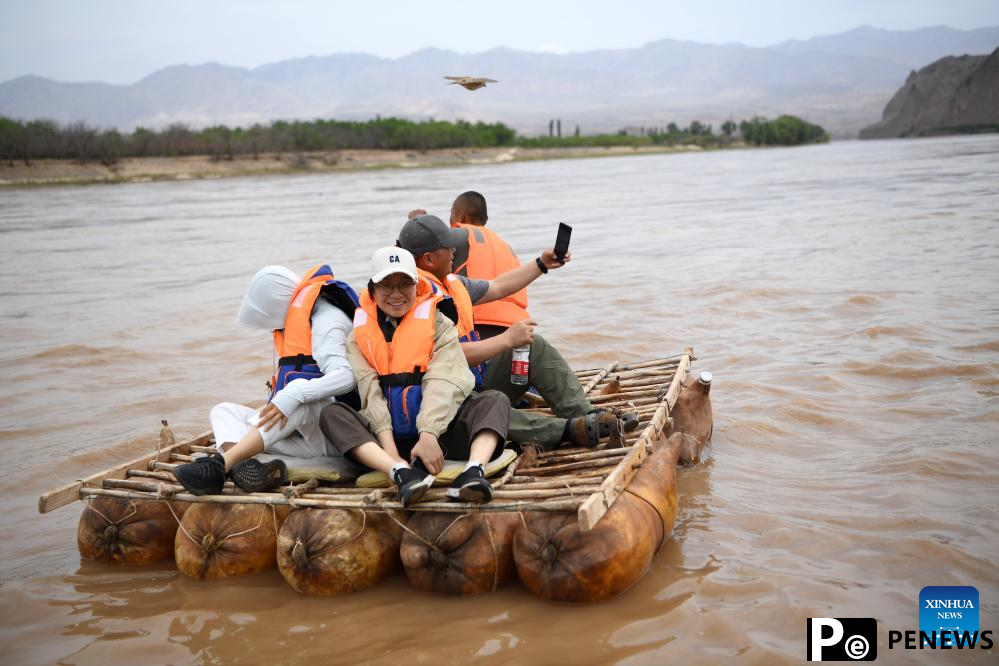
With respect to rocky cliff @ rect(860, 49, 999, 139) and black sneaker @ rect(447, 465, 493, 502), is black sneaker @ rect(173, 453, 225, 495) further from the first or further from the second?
rocky cliff @ rect(860, 49, 999, 139)

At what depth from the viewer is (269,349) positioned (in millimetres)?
9766

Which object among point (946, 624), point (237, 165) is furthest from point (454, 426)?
point (237, 165)

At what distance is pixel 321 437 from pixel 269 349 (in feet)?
17.9

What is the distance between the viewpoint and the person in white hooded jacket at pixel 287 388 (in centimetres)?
424

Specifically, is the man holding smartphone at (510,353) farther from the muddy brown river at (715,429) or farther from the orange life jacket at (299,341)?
the muddy brown river at (715,429)

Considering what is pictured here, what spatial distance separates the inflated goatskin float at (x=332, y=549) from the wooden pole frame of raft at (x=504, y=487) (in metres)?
0.08

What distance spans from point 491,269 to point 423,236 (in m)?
1.04

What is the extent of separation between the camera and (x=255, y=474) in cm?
426

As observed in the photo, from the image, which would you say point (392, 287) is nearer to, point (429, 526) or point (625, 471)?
point (429, 526)

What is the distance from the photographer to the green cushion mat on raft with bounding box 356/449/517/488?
161 inches

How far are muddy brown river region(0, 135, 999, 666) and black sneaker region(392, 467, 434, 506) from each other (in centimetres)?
56

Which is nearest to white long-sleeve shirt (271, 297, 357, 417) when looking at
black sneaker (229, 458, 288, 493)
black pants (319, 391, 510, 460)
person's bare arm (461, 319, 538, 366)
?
black pants (319, 391, 510, 460)

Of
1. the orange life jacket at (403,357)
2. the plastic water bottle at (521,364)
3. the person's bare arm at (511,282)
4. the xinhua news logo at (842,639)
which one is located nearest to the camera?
the xinhua news logo at (842,639)

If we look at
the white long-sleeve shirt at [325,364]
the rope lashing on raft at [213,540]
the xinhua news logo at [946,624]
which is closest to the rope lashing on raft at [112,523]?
the rope lashing on raft at [213,540]
